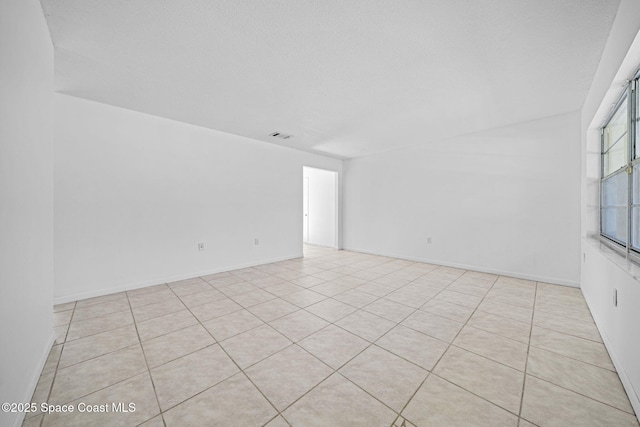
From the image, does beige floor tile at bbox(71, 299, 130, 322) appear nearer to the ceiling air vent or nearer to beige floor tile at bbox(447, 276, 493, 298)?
the ceiling air vent

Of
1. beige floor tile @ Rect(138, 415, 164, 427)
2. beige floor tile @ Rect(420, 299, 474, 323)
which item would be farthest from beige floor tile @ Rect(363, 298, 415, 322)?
beige floor tile @ Rect(138, 415, 164, 427)

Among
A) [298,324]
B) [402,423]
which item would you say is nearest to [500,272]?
[298,324]

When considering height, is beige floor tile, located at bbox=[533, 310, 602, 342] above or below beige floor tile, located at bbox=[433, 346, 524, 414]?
above

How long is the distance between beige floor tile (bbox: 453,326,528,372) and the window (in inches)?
44.2

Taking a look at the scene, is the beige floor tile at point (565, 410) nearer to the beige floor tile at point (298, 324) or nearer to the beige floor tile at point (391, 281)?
the beige floor tile at point (298, 324)

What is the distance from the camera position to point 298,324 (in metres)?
2.26

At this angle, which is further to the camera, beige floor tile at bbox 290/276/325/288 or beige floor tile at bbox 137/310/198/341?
beige floor tile at bbox 290/276/325/288

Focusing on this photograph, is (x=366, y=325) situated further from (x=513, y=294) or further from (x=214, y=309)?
(x=513, y=294)

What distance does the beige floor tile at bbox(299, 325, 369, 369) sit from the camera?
1.75 m

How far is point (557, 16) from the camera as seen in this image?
1640 millimetres

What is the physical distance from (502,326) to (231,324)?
2.56 m

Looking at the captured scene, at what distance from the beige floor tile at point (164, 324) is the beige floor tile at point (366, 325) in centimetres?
148

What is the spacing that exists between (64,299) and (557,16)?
17.5 ft

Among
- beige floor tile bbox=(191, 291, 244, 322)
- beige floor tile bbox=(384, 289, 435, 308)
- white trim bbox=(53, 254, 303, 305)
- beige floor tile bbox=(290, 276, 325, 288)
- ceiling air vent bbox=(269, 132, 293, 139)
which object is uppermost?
ceiling air vent bbox=(269, 132, 293, 139)
